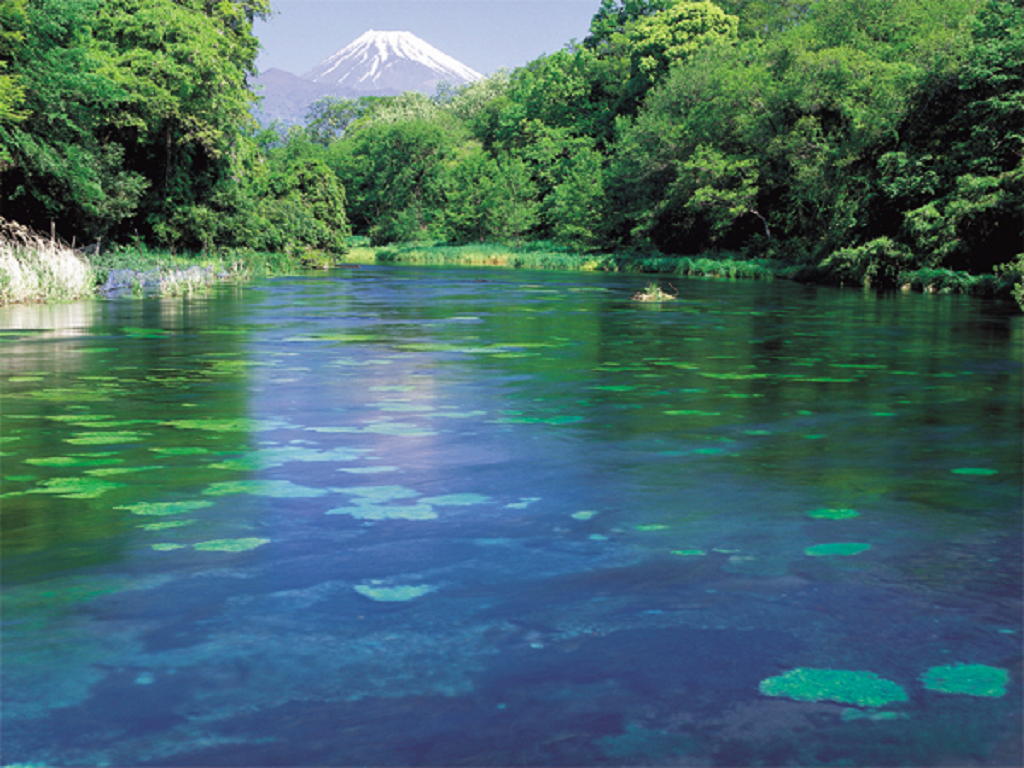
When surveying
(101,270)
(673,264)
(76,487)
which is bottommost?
(76,487)

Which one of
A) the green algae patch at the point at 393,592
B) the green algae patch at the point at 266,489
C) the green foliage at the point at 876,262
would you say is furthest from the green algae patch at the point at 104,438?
the green foliage at the point at 876,262

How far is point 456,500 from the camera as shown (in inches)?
270

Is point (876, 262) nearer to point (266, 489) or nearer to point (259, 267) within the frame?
point (259, 267)

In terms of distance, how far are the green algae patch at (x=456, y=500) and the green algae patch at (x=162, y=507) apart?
144 centimetres

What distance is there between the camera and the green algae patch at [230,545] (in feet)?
18.7

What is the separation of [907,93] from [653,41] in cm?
3951

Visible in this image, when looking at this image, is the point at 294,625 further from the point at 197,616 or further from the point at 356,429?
the point at 356,429

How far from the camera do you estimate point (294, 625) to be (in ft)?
15.0

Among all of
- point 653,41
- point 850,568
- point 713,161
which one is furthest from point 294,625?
point 653,41

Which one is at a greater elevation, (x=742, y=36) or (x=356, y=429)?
(x=742, y=36)

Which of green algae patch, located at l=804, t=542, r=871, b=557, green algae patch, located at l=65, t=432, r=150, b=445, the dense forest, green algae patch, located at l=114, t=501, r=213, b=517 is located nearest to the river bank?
the dense forest

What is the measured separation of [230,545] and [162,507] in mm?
1078

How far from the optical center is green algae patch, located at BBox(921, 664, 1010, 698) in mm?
4016

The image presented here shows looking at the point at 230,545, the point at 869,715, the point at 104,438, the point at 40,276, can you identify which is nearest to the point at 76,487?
the point at 104,438
